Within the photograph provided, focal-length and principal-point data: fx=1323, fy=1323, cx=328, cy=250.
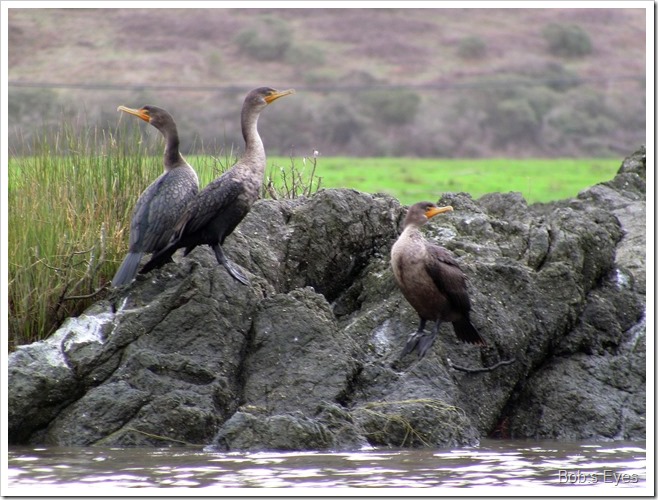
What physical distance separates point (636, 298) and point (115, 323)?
13.8 feet

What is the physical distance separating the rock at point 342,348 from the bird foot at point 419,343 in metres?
0.07

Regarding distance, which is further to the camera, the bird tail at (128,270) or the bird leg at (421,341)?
the bird leg at (421,341)

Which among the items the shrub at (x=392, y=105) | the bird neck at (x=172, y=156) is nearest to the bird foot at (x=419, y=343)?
the bird neck at (x=172, y=156)

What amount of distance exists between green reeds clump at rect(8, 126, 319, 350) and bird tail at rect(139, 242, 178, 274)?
0.43 m

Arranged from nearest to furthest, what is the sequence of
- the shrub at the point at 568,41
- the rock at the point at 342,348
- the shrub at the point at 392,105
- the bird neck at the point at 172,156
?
the rock at the point at 342,348
the bird neck at the point at 172,156
the shrub at the point at 392,105
the shrub at the point at 568,41

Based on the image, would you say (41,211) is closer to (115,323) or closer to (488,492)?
(115,323)

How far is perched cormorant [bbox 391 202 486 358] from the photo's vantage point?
9.21 meters

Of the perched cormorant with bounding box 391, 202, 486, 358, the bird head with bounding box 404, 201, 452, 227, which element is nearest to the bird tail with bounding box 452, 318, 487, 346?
the perched cormorant with bounding box 391, 202, 486, 358

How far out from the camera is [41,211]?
10031 millimetres

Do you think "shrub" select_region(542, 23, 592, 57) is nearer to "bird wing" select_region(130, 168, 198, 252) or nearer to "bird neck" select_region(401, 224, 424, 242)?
"bird neck" select_region(401, 224, 424, 242)

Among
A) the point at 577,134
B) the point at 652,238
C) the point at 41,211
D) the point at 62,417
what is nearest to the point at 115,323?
the point at 62,417

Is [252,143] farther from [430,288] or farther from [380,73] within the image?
[380,73]

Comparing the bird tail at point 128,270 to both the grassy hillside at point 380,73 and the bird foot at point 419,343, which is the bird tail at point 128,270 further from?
the grassy hillside at point 380,73

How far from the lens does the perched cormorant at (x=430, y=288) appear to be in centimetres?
921
